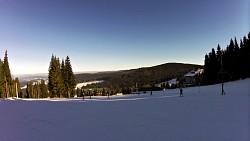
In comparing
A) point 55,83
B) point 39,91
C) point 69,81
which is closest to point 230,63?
point 69,81

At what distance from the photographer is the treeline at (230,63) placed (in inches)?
2399

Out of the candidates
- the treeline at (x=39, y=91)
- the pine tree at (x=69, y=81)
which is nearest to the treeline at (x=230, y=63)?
the pine tree at (x=69, y=81)

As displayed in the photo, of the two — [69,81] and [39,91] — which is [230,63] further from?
[39,91]

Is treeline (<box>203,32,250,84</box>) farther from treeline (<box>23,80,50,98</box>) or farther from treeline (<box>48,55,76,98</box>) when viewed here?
treeline (<box>23,80,50,98</box>)

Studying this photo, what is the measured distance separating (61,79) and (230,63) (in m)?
48.7

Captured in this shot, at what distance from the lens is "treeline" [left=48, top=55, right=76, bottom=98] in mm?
60700

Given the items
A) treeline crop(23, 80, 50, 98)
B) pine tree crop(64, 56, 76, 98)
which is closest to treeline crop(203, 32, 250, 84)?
pine tree crop(64, 56, 76, 98)

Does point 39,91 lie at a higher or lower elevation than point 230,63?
lower

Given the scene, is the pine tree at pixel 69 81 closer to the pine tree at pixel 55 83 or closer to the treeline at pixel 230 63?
the pine tree at pixel 55 83

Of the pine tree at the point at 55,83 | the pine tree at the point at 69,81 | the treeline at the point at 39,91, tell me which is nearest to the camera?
the pine tree at the point at 55,83

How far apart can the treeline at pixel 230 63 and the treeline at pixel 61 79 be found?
4157 cm

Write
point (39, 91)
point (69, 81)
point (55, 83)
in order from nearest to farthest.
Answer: point (55, 83), point (69, 81), point (39, 91)

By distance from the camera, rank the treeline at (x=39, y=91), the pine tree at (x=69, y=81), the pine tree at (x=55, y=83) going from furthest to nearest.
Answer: the treeline at (x=39, y=91)
the pine tree at (x=69, y=81)
the pine tree at (x=55, y=83)

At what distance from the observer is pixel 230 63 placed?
6425cm
